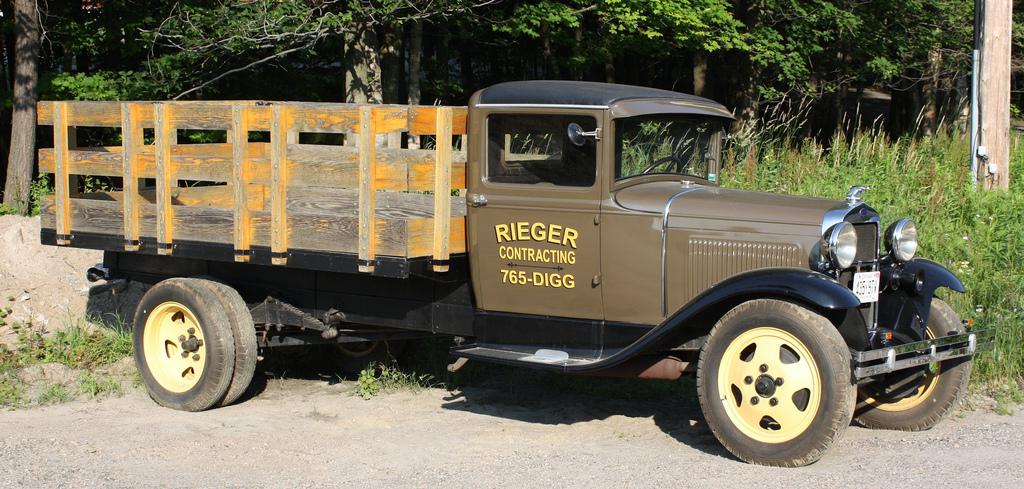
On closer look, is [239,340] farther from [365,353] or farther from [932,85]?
[932,85]

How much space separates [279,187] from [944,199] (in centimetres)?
627

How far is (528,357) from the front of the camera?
601cm

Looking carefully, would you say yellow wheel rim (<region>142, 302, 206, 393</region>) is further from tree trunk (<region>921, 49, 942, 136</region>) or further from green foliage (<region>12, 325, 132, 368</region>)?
tree trunk (<region>921, 49, 942, 136</region>)

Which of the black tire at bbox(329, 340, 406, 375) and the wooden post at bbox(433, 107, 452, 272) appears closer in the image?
the wooden post at bbox(433, 107, 452, 272)

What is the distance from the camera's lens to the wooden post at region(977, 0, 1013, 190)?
9.91 m

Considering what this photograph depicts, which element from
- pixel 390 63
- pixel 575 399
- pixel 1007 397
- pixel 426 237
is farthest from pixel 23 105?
pixel 1007 397

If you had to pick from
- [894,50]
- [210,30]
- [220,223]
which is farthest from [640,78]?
[220,223]

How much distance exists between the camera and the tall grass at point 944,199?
7.53m

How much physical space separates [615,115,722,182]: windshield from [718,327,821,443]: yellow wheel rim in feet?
4.13

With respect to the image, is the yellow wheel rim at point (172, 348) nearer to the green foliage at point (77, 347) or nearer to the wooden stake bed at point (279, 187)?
the wooden stake bed at point (279, 187)

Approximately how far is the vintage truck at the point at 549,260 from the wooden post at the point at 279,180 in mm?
14

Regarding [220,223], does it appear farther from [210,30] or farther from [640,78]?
[640,78]

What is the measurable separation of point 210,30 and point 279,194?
8.95 meters

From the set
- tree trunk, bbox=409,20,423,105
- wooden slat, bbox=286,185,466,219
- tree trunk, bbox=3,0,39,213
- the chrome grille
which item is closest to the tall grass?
the chrome grille
